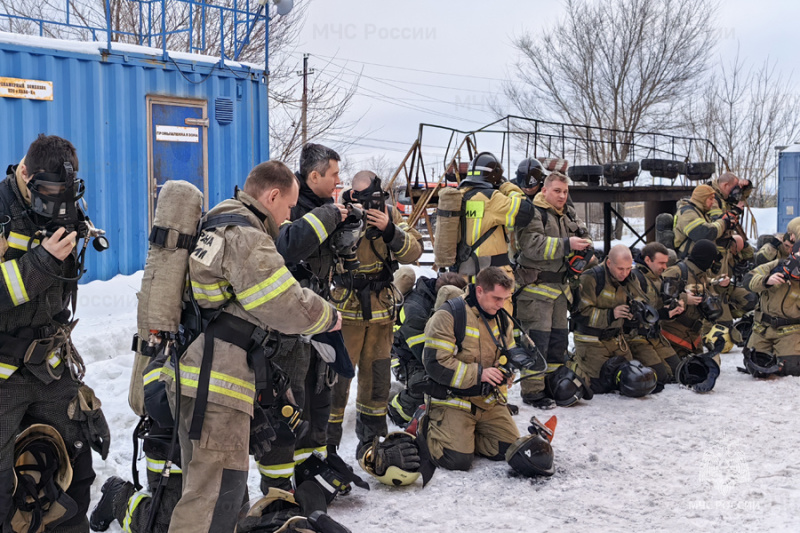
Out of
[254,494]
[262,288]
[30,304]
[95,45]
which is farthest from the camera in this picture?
[95,45]

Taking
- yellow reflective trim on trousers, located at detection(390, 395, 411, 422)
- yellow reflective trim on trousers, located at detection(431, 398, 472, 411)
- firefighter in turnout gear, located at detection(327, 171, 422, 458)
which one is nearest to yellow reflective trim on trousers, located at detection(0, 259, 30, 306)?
firefighter in turnout gear, located at detection(327, 171, 422, 458)

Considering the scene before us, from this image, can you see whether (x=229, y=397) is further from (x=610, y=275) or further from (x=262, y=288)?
(x=610, y=275)

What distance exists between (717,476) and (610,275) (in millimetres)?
2727

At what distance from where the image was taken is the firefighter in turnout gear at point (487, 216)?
20.0 feet

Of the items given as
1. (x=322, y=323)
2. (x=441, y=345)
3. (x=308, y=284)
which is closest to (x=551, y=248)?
(x=441, y=345)

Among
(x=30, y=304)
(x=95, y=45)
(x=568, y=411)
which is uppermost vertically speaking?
(x=95, y=45)

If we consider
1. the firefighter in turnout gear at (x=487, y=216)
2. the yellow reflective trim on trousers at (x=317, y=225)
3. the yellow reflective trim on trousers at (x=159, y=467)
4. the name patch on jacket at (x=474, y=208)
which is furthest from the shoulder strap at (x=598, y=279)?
the yellow reflective trim on trousers at (x=159, y=467)

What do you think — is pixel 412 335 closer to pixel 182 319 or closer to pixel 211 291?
pixel 182 319

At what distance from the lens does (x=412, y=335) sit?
18.7ft

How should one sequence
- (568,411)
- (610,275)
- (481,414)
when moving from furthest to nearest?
(610,275) → (568,411) → (481,414)

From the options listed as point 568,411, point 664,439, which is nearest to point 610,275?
point 568,411

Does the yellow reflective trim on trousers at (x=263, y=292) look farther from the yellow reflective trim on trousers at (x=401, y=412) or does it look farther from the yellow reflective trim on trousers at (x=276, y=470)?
the yellow reflective trim on trousers at (x=401, y=412)

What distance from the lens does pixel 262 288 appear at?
2.82m

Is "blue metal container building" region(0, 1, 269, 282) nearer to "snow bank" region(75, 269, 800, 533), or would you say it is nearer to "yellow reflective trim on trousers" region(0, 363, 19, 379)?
"snow bank" region(75, 269, 800, 533)
